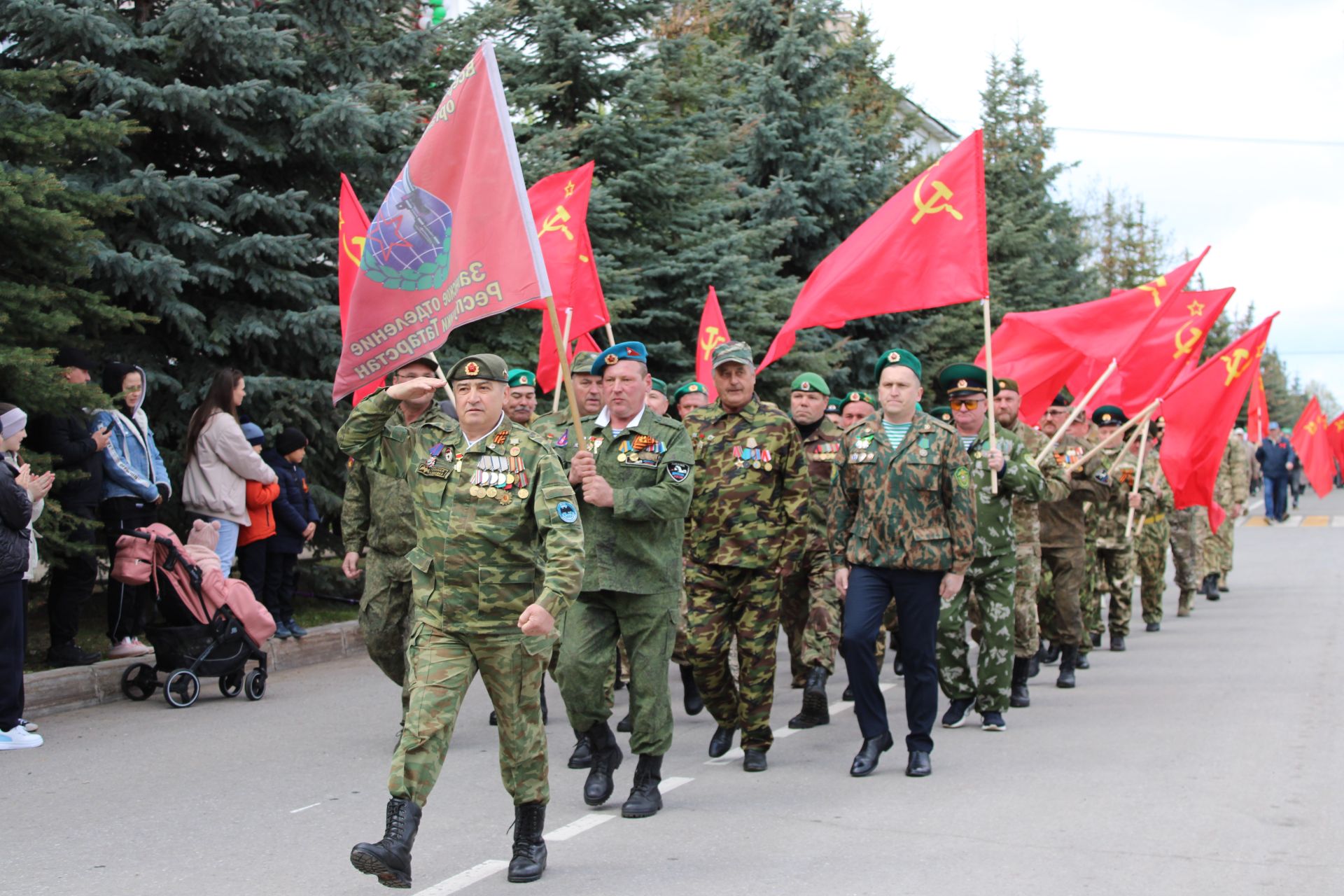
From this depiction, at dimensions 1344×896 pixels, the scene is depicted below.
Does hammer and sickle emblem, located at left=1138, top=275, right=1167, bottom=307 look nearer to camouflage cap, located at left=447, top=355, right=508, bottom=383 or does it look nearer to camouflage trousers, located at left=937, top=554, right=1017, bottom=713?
camouflage trousers, located at left=937, top=554, right=1017, bottom=713

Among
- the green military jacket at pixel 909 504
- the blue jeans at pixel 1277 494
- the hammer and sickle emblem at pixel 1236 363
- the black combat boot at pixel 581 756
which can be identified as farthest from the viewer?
the blue jeans at pixel 1277 494

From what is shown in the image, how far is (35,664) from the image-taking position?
9742 mm

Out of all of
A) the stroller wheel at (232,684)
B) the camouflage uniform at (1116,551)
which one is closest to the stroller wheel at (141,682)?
the stroller wheel at (232,684)

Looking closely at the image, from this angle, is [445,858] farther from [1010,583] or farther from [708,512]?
[1010,583]

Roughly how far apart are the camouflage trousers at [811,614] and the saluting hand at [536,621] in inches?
130

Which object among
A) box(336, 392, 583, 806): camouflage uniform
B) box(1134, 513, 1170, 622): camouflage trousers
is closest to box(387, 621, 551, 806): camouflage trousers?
box(336, 392, 583, 806): camouflage uniform

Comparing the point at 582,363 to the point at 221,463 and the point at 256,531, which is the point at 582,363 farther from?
the point at 256,531

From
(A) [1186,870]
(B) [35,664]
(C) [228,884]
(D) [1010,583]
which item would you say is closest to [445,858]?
(C) [228,884]

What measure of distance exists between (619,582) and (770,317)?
12.1 m

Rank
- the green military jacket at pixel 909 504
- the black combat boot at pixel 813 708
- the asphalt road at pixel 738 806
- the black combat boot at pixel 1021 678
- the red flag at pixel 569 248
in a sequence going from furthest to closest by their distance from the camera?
the red flag at pixel 569 248, the black combat boot at pixel 1021 678, the black combat boot at pixel 813 708, the green military jacket at pixel 909 504, the asphalt road at pixel 738 806

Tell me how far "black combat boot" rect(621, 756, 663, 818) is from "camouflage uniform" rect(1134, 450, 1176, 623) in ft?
26.5

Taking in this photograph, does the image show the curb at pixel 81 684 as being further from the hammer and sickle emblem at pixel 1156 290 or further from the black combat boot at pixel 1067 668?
the hammer and sickle emblem at pixel 1156 290

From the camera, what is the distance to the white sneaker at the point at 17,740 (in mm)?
7699

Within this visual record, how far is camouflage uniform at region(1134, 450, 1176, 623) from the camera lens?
43.5ft
